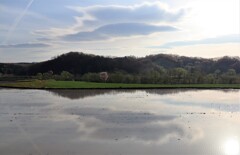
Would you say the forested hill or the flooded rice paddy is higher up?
the forested hill

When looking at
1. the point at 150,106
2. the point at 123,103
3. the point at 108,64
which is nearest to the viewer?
the point at 150,106

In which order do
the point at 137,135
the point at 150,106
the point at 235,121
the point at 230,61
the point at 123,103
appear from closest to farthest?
1. the point at 137,135
2. the point at 235,121
3. the point at 150,106
4. the point at 123,103
5. the point at 230,61

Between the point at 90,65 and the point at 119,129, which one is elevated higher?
the point at 90,65

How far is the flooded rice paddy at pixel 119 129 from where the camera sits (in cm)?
866

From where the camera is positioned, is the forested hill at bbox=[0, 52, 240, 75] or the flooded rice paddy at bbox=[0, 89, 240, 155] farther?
the forested hill at bbox=[0, 52, 240, 75]

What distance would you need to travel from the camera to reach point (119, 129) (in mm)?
11133

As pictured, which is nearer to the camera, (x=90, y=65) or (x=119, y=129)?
(x=119, y=129)

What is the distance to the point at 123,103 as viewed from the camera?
18.1 metres

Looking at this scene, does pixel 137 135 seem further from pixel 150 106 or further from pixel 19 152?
pixel 150 106

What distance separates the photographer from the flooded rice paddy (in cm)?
866

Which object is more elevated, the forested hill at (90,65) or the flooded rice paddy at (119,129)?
the forested hill at (90,65)

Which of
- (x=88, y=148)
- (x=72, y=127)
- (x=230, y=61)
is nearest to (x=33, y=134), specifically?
(x=72, y=127)

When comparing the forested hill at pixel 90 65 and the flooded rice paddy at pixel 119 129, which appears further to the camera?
the forested hill at pixel 90 65

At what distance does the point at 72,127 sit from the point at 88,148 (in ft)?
9.60
